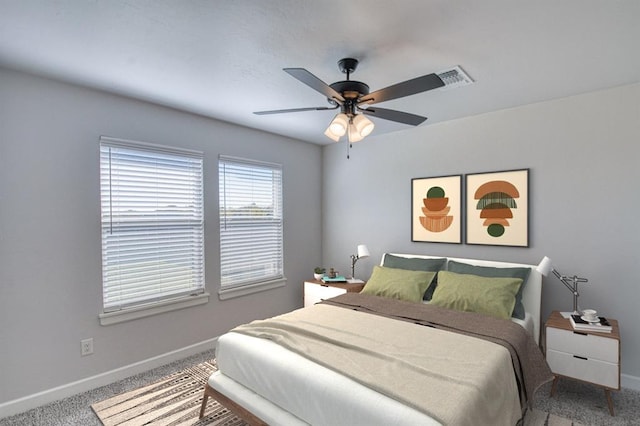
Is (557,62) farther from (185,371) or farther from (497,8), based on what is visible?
(185,371)

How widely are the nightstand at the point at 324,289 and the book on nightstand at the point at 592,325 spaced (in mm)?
2057

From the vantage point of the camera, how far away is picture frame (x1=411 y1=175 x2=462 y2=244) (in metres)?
3.56

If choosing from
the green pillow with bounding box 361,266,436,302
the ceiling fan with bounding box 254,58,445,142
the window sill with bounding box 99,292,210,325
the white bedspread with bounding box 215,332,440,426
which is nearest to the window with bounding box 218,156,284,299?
the window sill with bounding box 99,292,210,325

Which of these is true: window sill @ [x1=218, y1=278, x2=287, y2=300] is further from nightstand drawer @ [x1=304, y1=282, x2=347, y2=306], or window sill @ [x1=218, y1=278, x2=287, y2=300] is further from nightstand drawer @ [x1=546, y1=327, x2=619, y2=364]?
nightstand drawer @ [x1=546, y1=327, x2=619, y2=364]

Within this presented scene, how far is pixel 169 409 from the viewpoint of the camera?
7.96 ft

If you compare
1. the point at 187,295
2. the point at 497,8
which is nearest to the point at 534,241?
the point at 497,8

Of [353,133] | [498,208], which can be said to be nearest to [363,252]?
[498,208]

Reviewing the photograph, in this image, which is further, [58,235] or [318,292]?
[318,292]

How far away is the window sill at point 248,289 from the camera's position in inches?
143

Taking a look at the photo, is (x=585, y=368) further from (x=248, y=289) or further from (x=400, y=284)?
(x=248, y=289)

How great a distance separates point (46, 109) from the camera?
2508 millimetres

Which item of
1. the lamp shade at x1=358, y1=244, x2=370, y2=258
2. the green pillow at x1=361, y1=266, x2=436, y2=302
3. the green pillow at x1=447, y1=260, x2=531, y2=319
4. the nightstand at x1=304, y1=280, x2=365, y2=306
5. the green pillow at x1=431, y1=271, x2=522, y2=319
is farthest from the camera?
the lamp shade at x1=358, y1=244, x2=370, y2=258

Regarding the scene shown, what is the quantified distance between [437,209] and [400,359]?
2.24 m

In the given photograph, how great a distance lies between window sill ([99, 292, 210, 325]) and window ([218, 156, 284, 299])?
0.30 meters
